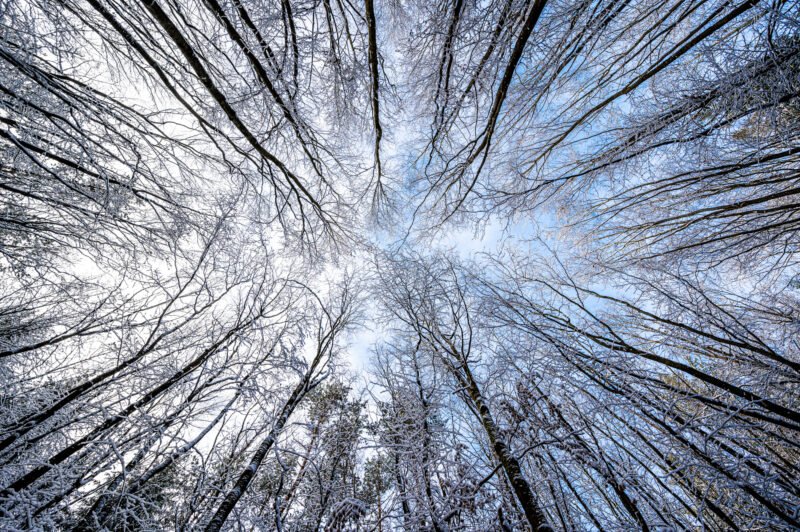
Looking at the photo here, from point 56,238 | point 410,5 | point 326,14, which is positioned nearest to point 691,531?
point 326,14

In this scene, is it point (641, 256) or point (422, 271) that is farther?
point (422, 271)

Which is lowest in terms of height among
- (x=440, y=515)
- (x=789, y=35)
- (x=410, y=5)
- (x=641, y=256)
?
(x=440, y=515)

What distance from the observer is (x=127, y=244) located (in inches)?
135

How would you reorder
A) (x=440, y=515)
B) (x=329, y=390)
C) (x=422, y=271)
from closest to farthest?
(x=440, y=515) → (x=422, y=271) → (x=329, y=390)

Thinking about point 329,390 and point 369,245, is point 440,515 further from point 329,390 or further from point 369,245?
point 329,390

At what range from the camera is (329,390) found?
10094mm

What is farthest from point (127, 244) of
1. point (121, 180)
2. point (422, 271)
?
point (422, 271)

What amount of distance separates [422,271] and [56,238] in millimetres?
5260

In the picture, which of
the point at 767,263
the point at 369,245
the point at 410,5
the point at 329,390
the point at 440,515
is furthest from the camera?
the point at 329,390

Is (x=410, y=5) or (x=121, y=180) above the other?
(x=410, y=5)

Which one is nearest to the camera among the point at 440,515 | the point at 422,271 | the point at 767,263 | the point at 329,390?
the point at 440,515

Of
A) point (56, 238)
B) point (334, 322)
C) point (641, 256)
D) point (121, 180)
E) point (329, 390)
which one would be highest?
point (329, 390)

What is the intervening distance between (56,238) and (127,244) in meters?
1.07

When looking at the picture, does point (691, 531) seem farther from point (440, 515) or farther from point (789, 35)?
point (789, 35)
